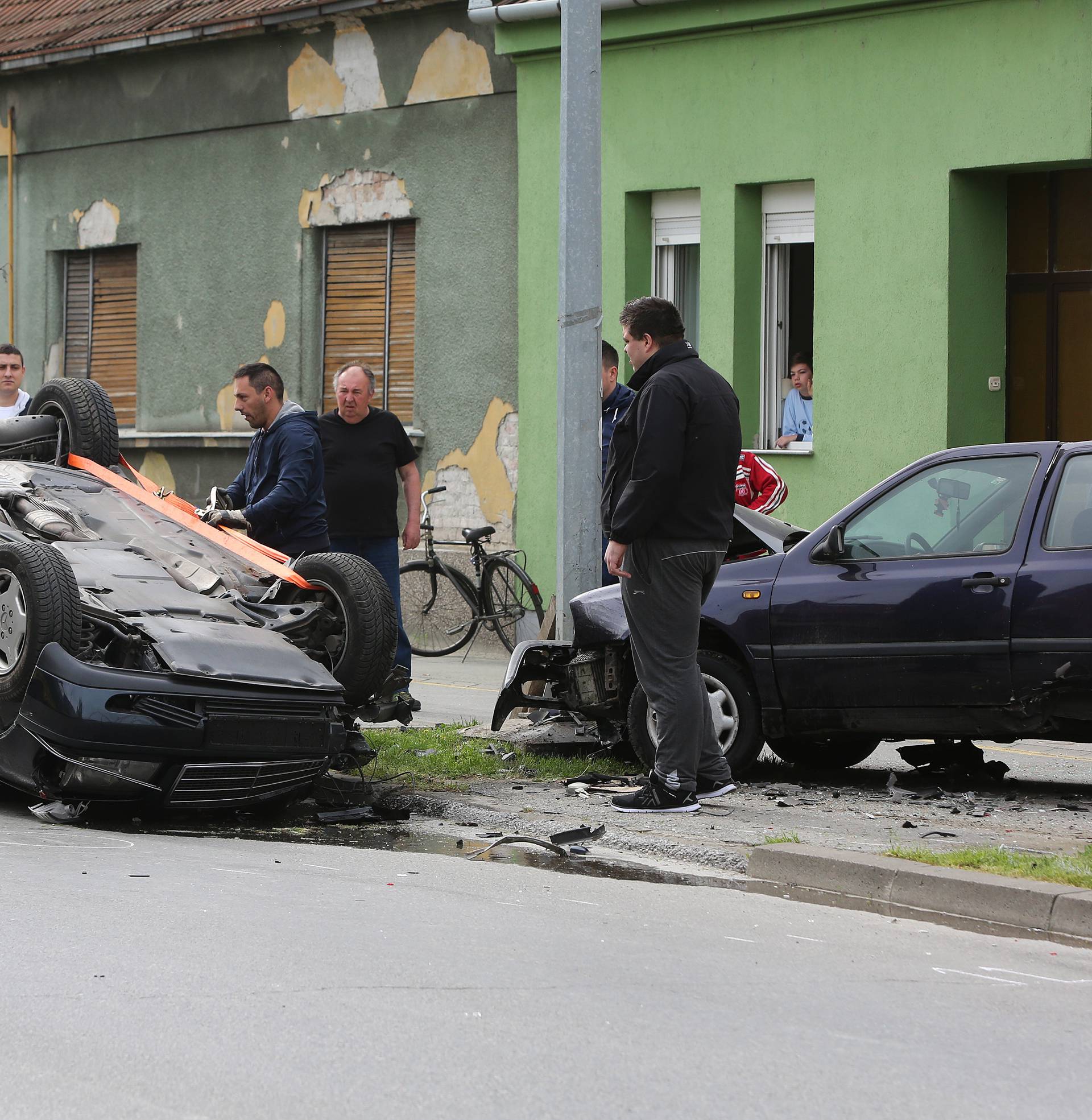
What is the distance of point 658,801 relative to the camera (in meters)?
8.04

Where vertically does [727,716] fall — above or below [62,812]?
above

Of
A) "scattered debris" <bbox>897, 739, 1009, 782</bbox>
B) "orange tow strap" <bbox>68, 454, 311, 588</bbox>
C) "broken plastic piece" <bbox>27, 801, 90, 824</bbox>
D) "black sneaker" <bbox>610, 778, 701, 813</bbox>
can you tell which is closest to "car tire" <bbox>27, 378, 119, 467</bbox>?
"orange tow strap" <bbox>68, 454, 311, 588</bbox>

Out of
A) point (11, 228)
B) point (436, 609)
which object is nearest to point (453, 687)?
point (436, 609)

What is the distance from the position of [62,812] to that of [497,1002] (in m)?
3.42

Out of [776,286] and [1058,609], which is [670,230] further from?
[1058,609]

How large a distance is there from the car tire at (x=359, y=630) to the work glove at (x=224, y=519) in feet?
3.53

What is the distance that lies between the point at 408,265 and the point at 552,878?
1206 centimetres

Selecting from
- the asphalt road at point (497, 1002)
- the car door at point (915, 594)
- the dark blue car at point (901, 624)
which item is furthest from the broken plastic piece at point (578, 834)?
the car door at point (915, 594)

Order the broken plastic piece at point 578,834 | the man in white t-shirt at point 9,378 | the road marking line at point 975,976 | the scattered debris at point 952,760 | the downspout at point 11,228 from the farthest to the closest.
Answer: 1. the downspout at point 11,228
2. the man in white t-shirt at point 9,378
3. the scattered debris at point 952,760
4. the broken plastic piece at point 578,834
5. the road marking line at point 975,976

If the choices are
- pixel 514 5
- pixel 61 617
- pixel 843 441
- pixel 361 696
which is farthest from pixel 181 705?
pixel 514 5

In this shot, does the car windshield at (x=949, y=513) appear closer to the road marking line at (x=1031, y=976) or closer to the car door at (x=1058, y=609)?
the car door at (x=1058, y=609)

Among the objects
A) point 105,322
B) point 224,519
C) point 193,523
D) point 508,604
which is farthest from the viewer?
point 105,322

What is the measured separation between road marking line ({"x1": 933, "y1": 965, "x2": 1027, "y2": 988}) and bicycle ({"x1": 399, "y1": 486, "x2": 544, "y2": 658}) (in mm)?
10639

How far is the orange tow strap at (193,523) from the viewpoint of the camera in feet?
29.1
